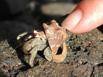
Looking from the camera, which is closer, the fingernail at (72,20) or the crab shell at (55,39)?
the crab shell at (55,39)

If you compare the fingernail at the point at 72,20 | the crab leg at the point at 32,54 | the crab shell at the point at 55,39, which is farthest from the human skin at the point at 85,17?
the crab leg at the point at 32,54

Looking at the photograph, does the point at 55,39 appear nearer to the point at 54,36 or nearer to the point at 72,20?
the point at 54,36

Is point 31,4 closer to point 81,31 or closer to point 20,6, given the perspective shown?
point 20,6

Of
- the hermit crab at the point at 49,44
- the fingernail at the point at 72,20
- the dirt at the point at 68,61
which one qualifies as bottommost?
the dirt at the point at 68,61

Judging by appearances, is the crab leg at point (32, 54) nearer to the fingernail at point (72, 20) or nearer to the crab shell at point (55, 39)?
the crab shell at point (55, 39)

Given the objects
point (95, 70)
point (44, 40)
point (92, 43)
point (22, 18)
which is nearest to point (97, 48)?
point (92, 43)

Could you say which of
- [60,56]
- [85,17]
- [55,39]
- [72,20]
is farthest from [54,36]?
[85,17]

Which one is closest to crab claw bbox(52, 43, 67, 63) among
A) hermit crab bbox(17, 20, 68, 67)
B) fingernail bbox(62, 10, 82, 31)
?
hermit crab bbox(17, 20, 68, 67)
